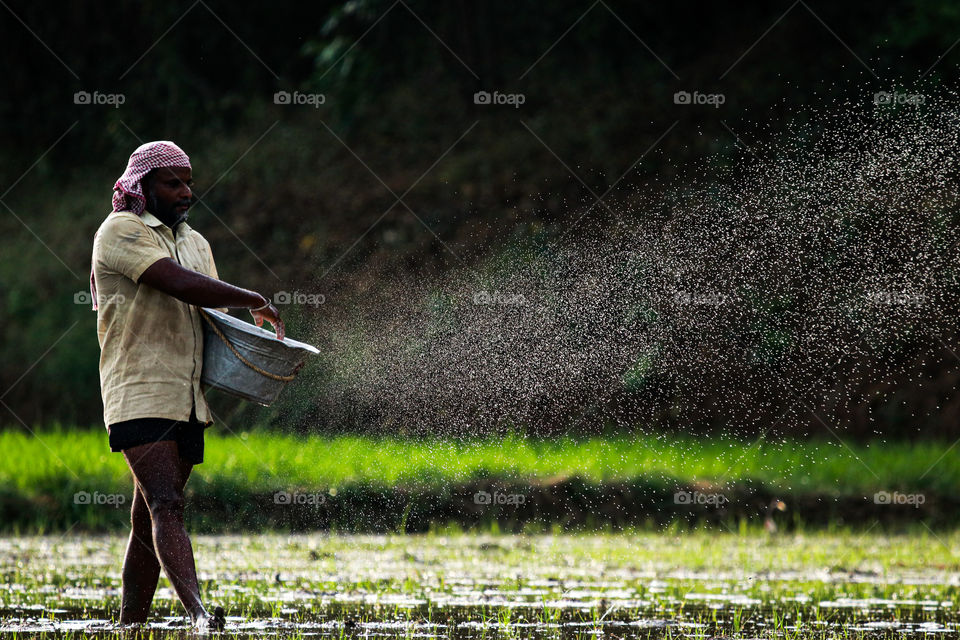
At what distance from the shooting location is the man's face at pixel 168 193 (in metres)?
5.34

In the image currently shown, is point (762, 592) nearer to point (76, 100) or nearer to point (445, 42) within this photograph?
point (445, 42)

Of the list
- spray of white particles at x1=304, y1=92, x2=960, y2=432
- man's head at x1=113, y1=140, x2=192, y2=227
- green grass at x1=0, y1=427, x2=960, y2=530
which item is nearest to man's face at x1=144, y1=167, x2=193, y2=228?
man's head at x1=113, y1=140, x2=192, y2=227

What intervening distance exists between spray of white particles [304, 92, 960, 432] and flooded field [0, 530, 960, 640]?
137 inches

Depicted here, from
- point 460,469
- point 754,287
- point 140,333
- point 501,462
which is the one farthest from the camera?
point 754,287

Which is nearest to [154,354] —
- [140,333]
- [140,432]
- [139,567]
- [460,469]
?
[140,333]

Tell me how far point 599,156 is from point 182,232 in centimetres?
1098

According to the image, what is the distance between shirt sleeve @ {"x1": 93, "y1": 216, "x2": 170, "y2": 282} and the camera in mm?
5090

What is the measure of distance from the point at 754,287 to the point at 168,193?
931cm

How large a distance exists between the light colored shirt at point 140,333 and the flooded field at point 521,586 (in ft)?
2.89

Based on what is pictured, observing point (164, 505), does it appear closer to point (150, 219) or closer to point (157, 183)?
point (150, 219)

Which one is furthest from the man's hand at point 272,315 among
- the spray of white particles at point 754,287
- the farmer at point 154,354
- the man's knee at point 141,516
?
the spray of white particles at point 754,287

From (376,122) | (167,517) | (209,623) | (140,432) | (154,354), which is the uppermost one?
(376,122)

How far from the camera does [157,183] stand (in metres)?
5.33

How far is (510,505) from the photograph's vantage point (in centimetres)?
962
